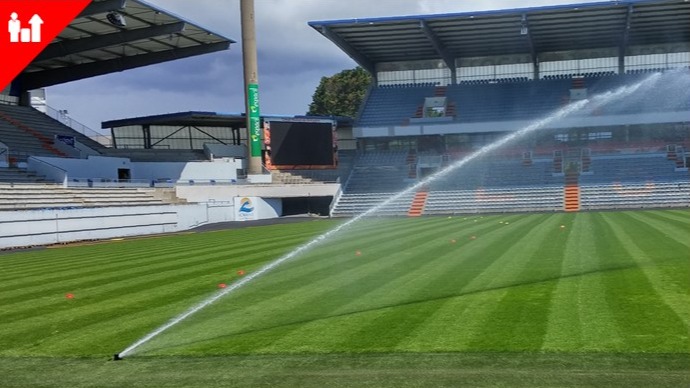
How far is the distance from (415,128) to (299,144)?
11585mm

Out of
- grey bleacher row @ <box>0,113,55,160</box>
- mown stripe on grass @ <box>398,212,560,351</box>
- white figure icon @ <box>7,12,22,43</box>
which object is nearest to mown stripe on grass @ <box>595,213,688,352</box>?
mown stripe on grass @ <box>398,212,560,351</box>

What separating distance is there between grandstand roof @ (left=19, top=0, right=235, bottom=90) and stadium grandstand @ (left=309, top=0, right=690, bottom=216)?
11352mm

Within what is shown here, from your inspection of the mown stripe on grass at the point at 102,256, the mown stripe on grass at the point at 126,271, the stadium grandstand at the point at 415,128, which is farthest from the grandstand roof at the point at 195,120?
the mown stripe on grass at the point at 126,271

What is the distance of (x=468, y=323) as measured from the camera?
27.1 feet

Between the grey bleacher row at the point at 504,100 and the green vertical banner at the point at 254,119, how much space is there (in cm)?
1158

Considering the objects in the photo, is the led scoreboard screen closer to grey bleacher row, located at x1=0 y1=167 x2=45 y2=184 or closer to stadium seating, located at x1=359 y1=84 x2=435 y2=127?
stadium seating, located at x1=359 y1=84 x2=435 y2=127

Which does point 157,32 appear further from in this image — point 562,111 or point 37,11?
point 562,111

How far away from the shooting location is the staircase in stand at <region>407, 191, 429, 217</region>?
49.7 meters

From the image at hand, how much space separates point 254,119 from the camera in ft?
176

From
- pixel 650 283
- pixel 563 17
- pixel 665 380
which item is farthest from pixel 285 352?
pixel 563 17

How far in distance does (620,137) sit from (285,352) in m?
55.2

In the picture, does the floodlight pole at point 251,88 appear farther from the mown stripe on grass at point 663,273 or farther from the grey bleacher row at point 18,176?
the mown stripe on grass at point 663,273
